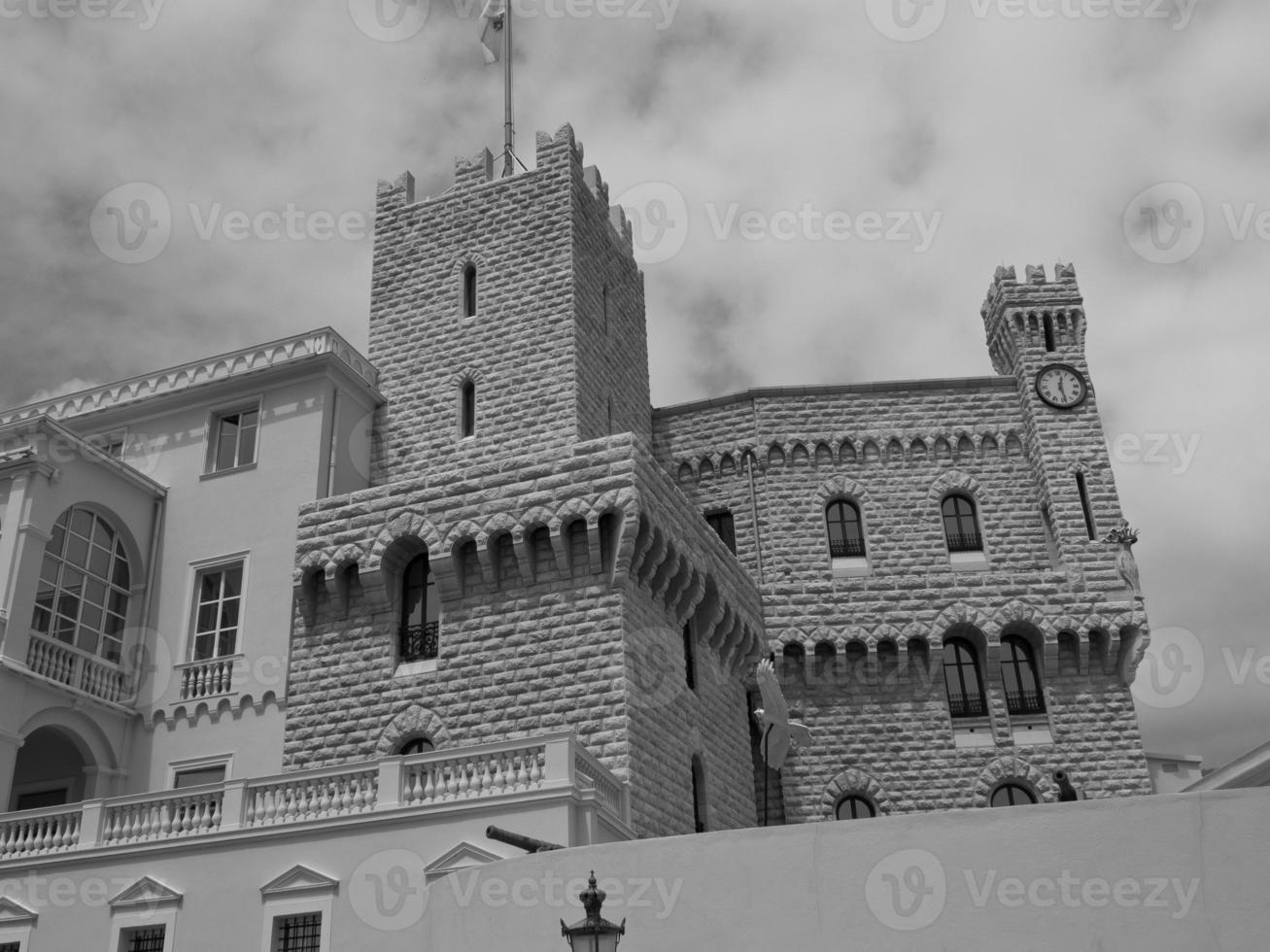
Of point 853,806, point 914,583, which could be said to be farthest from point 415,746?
point 914,583

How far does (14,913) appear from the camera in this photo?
19.3 meters

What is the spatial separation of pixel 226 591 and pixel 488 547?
6223mm

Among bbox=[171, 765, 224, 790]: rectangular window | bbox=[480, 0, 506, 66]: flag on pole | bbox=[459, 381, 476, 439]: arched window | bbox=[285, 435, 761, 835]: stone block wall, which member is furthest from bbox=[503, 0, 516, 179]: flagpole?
bbox=[171, 765, 224, 790]: rectangular window

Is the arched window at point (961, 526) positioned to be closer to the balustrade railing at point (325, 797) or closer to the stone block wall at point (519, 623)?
the stone block wall at point (519, 623)

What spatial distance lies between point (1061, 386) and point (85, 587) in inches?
862

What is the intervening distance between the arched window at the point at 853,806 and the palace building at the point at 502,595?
0.27 ft

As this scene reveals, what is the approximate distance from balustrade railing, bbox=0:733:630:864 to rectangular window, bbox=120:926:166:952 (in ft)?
4.15

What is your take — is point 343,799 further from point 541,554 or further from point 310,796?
point 541,554

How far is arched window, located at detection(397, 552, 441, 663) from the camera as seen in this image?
71.2ft

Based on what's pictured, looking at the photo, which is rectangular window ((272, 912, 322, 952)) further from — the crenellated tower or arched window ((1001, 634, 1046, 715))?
arched window ((1001, 634, 1046, 715))


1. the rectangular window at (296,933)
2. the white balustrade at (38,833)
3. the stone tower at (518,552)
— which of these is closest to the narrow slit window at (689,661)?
the stone tower at (518,552)

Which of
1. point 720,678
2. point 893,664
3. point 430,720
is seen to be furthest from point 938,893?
point 893,664

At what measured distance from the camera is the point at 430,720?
20734 mm

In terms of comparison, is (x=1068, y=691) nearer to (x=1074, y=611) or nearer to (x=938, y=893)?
(x=1074, y=611)
